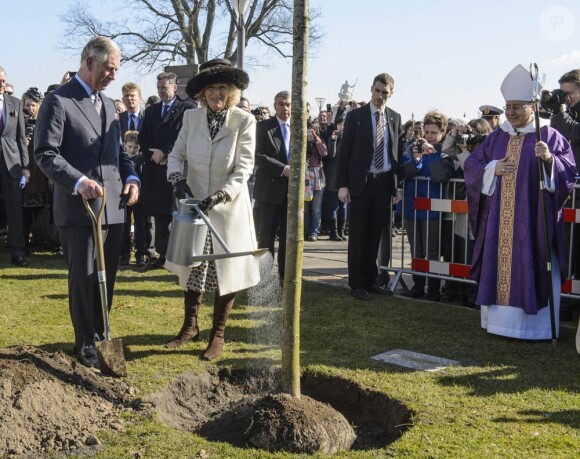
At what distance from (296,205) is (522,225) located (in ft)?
10.6

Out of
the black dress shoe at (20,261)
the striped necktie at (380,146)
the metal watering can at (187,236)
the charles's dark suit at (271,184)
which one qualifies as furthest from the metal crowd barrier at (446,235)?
the black dress shoe at (20,261)

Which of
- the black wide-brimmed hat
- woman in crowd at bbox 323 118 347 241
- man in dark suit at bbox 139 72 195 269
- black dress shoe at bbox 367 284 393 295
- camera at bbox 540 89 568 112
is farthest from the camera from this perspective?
woman in crowd at bbox 323 118 347 241

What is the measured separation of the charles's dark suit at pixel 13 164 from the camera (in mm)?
9906

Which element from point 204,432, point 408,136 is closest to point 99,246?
point 204,432

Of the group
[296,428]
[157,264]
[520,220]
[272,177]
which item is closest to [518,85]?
[520,220]

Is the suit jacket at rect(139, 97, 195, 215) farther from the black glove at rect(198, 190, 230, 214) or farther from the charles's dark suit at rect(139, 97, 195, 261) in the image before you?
the black glove at rect(198, 190, 230, 214)

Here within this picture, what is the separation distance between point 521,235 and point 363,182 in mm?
2065

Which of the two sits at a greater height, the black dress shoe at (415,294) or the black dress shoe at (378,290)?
the black dress shoe at (378,290)

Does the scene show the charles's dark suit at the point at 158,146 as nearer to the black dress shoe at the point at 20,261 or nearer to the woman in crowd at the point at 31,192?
the black dress shoe at the point at 20,261

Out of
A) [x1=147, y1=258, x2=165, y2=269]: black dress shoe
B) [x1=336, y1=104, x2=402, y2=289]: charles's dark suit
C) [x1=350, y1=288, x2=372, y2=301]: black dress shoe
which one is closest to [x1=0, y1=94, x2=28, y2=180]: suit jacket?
[x1=147, y1=258, x2=165, y2=269]: black dress shoe

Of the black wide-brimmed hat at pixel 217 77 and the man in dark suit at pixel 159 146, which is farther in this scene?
the man in dark suit at pixel 159 146

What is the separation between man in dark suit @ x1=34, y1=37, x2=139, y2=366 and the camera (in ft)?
17.1

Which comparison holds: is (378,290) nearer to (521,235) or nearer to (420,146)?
(420,146)

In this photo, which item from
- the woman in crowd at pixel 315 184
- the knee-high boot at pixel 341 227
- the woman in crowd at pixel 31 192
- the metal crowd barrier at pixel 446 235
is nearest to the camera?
the metal crowd barrier at pixel 446 235
